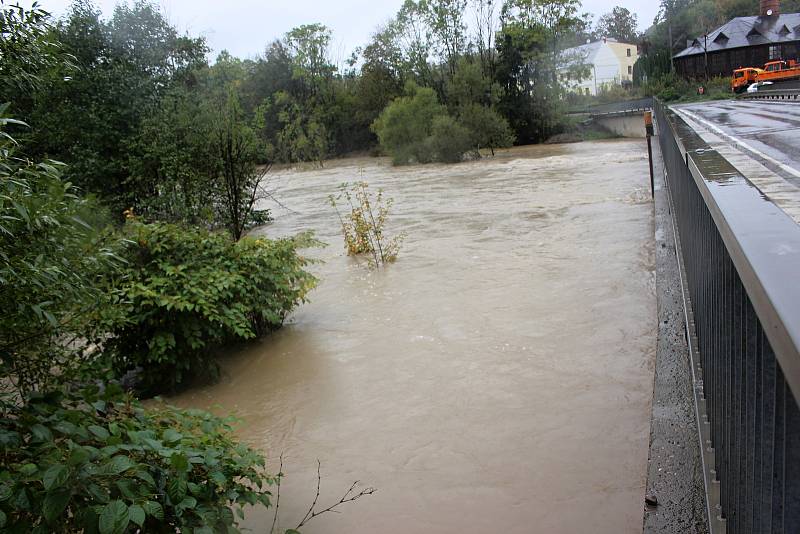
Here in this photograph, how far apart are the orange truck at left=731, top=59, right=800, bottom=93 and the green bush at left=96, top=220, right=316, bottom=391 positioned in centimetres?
5580

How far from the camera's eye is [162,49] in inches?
795

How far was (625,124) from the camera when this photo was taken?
49.9 meters

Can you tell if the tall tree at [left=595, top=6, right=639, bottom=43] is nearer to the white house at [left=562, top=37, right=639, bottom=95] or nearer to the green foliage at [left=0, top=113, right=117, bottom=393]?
the white house at [left=562, top=37, right=639, bottom=95]

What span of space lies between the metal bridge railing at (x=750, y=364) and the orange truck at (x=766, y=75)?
5872 centimetres

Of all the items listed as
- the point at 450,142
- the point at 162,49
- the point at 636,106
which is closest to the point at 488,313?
the point at 162,49

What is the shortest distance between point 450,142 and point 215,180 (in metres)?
27.7

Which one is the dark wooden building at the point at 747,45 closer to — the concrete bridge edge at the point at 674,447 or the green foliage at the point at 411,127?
the green foliage at the point at 411,127

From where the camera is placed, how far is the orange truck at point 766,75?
5528 centimetres

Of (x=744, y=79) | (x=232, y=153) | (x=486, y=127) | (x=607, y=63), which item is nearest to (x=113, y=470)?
(x=232, y=153)

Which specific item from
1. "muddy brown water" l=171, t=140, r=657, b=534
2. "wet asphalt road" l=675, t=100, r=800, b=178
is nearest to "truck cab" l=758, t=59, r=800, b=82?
"wet asphalt road" l=675, t=100, r=800, b=178

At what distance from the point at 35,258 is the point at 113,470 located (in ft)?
3.52

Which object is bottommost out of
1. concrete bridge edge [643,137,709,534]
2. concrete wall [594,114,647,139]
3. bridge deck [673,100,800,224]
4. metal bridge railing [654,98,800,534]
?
concrete wall [594,114,647,139]

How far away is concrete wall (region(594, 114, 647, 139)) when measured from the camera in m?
46.8

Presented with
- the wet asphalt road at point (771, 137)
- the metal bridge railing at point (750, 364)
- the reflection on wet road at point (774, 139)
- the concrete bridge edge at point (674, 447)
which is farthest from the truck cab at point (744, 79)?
the metal bridge railing at point (750, 364)
